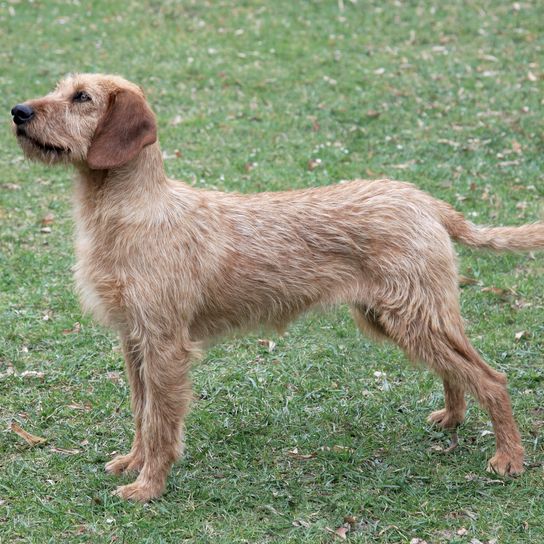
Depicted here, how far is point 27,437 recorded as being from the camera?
5535mm

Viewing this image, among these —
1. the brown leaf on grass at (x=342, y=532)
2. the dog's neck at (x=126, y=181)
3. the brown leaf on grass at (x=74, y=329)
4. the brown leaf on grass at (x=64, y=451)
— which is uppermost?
the dog's neck at (x=126, y=181)

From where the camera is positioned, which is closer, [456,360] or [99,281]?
[99,281]

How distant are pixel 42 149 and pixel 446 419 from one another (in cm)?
308

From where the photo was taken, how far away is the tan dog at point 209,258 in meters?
4.81

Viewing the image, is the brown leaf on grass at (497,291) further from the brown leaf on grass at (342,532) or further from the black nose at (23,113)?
the black nose at (23,113)

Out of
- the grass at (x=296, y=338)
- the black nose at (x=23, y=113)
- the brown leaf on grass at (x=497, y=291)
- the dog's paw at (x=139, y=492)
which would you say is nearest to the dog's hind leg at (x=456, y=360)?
the grass at (x=296, y=338)

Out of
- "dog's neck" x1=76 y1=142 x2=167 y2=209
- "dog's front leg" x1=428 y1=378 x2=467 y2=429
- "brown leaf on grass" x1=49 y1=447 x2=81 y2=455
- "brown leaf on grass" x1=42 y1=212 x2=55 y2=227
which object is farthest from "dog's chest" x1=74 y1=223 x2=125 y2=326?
"brown leaf on grass" x1=42 y1=212 x2=55 y2=227

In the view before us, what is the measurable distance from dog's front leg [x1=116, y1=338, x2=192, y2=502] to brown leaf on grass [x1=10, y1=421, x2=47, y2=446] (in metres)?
0.82

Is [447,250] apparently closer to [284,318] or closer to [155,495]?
[284,318]

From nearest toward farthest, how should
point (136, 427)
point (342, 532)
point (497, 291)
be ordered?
1. point (342, 532)
2. point (136, 427)
3. point (497, 291)

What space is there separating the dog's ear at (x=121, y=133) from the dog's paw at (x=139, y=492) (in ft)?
6.02

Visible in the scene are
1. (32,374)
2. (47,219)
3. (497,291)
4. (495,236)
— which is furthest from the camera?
(47,219)

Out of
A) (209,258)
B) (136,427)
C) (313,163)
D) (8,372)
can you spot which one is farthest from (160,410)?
(313,163)

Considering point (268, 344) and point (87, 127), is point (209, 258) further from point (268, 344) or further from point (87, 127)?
point (268, 344)
